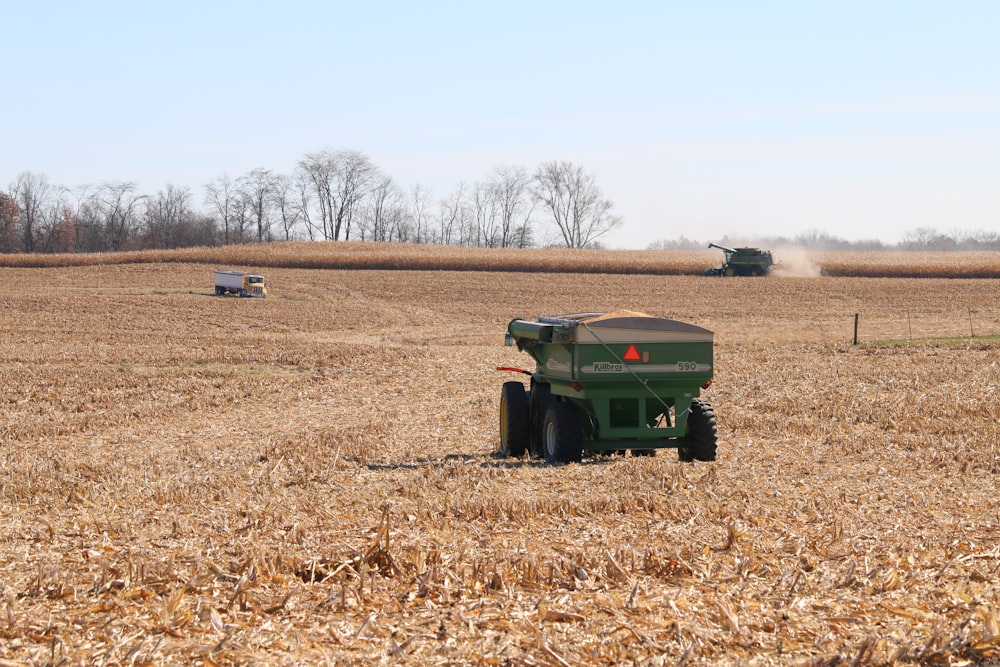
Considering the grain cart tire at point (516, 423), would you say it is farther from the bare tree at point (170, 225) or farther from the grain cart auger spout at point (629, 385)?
the bare tree at point (170, 225)

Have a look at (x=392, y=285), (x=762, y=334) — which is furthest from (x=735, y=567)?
(x=392, y=285)

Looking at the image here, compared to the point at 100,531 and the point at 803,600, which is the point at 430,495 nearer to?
the point at 100,531

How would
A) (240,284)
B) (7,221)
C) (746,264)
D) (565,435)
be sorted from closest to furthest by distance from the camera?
(565,435), (240,284), (746,264), (7,221)

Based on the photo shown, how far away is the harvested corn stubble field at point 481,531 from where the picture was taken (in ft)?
18.7

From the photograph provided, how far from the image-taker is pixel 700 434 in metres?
12.1

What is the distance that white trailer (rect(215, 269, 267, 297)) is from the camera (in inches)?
2124

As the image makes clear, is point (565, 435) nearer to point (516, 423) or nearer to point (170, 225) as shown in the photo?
point (516, 423)

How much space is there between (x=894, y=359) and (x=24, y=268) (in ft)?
198

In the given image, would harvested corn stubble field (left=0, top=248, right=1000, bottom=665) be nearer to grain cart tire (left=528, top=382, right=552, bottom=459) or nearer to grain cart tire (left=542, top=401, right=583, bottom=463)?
grain cart tire (left=542, top=401, right=583, bottom=463)

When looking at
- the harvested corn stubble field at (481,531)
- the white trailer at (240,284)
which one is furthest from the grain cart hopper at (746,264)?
the harvested corn stubble field at (481,531)

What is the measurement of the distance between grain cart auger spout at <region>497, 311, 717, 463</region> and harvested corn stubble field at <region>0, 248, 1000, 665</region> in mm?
472

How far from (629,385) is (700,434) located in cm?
106

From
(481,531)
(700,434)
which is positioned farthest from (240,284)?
(481,531)

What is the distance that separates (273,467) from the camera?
1164 cm
